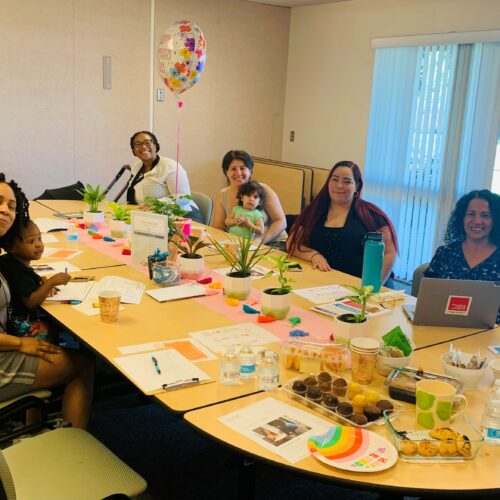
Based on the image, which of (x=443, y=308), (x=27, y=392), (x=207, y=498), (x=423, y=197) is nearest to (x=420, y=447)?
(x=443, y=308)

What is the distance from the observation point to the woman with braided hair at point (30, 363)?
2.04 meters

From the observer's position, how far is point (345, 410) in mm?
1515

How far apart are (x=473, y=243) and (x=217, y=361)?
5.05 ft

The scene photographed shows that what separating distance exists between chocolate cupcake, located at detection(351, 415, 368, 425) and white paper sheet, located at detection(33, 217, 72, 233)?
2481mm

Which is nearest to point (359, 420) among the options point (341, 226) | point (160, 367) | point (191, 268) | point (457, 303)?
point (160, 367)

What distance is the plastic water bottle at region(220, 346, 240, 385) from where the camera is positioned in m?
1.68

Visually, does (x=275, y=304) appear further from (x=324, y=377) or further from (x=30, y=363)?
(x=30, y=363)

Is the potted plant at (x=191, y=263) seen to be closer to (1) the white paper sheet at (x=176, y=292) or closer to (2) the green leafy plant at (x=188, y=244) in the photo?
(2) the green leafy plant at (x=188, y=244)

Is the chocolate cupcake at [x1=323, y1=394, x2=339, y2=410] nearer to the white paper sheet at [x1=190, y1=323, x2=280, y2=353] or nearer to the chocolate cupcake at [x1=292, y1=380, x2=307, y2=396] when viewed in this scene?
the chocolate cupcake at [x1=292, y1=380, x2=307, y2=396]

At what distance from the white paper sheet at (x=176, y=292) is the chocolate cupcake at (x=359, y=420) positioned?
1.09 m

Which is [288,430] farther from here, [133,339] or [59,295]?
[59,295]

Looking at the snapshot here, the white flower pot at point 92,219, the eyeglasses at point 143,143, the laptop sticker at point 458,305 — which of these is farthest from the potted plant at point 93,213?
the laptop sticker at point 458,305

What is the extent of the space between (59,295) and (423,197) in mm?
3831

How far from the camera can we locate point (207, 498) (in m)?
2.33
